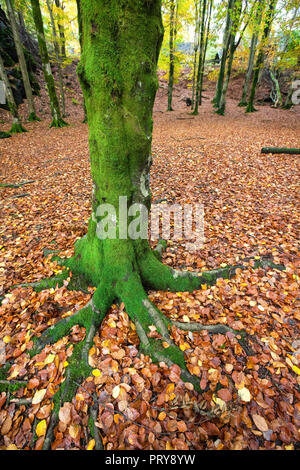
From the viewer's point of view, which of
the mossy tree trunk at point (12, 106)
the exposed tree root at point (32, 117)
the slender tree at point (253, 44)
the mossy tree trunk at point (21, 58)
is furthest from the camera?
the exposed tree root at point (32, 117)

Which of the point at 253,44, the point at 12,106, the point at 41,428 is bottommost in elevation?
the point at 41,428

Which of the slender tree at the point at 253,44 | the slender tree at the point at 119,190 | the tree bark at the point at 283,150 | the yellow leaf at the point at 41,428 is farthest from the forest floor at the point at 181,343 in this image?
the slender tree at the point at 253,44

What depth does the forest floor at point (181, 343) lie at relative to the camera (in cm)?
181

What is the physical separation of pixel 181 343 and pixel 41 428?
4.88 ft

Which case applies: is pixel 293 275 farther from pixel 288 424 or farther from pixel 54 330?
pixel 54 330

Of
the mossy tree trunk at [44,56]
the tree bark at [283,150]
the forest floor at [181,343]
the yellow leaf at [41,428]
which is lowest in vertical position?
the yellow leaf at [41,428]

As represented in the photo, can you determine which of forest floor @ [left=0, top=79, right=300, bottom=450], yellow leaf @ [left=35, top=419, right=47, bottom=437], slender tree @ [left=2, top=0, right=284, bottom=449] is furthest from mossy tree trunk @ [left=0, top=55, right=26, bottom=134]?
yellow leaf @ [left=35, top=419, right=47, bottom=437]

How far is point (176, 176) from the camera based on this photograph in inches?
264

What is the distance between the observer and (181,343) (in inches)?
93.0

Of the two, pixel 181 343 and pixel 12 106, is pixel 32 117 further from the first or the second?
pixel 181 343

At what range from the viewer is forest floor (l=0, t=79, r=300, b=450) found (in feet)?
5.94

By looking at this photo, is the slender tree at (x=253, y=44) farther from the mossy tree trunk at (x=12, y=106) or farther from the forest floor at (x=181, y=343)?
the mossy tree trunk at (x=12, y=106)

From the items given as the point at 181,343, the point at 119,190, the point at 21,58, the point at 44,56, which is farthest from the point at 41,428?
the point at 21,58
